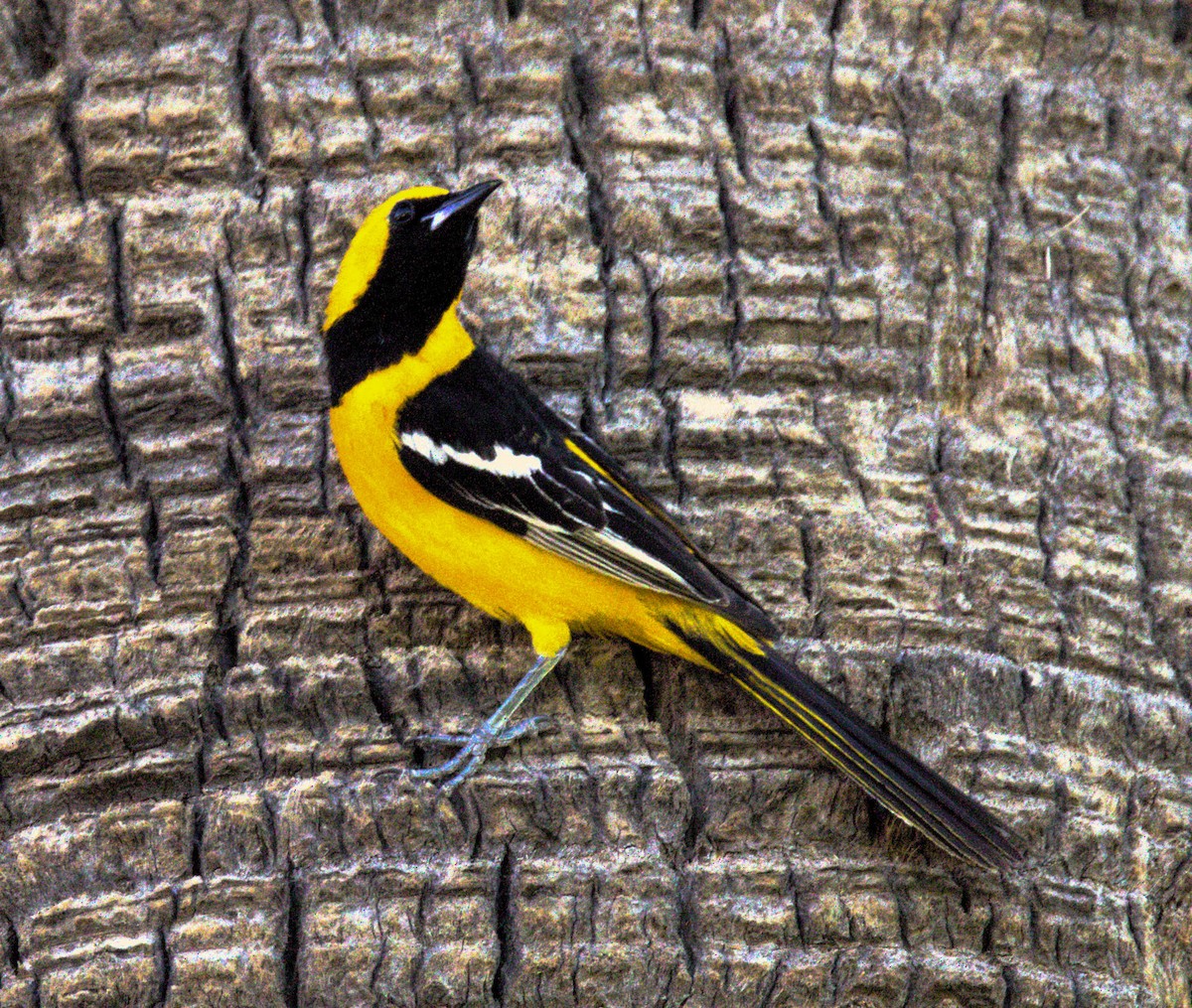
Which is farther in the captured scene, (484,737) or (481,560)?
(481,560)

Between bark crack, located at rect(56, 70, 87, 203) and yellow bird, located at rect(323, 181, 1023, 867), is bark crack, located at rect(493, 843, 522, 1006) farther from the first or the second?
bark crack, located at rect(56, 70, 87, 203)

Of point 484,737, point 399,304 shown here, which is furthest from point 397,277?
point 484,737

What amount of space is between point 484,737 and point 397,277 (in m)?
1.22

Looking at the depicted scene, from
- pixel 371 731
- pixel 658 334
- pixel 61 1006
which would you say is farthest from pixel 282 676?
pixel 658 334

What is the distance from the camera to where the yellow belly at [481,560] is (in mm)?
3324

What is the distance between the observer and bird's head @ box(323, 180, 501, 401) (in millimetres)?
3430

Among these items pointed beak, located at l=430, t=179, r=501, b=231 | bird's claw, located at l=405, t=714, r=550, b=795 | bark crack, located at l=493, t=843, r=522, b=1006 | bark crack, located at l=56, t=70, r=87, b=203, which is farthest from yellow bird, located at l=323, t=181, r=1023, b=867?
bark crack, located at l=56, t=70, r=87, b=203

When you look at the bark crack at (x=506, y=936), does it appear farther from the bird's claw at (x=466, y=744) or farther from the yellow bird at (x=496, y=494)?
the yellow bird at (x=496, y=494)

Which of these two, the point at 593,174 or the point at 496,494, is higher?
the point at 593,174

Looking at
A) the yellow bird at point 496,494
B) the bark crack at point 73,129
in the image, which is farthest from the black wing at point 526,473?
the bark crack at point 73,129

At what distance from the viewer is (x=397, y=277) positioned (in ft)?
11.7

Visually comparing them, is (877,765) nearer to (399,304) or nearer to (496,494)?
(496,494)

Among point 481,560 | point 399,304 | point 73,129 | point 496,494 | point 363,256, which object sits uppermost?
point 73,129

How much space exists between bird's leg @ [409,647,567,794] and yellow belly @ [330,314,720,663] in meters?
0.15
